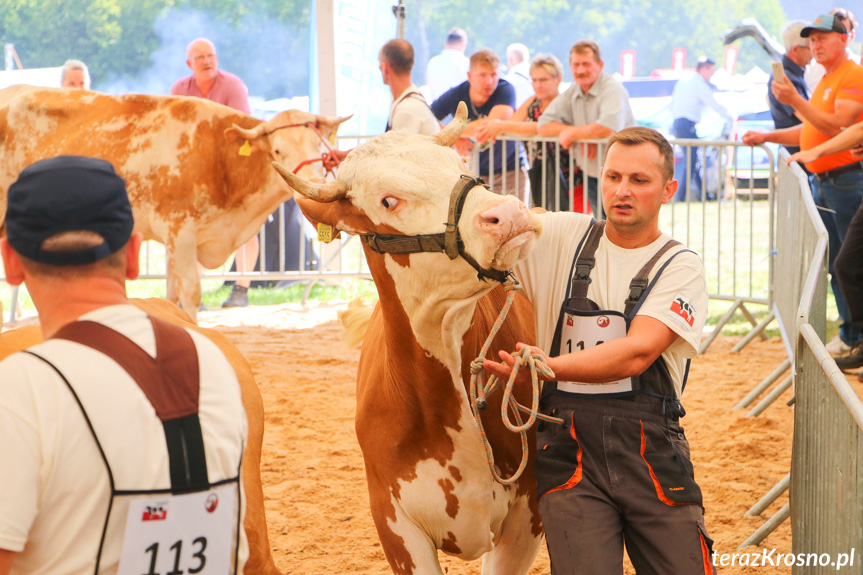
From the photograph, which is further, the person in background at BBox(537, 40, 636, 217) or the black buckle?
the person in background at BBox(537, 40, 636, 217)

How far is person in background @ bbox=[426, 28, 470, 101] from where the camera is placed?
14156 millimetres

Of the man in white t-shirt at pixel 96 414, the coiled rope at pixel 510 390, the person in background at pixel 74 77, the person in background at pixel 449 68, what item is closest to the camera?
Answer: the man in white t-shirt at pixel 96 414

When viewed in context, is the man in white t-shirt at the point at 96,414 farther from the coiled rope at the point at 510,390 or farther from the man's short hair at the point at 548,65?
the man's short hair at the point at 548,65

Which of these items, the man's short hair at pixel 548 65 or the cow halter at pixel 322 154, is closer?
the cow halter at pixel 322 154

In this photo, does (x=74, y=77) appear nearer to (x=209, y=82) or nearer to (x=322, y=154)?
(x=209, y=82)

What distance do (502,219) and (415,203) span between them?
1.20ft

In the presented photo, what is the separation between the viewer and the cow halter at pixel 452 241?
8.07 ft

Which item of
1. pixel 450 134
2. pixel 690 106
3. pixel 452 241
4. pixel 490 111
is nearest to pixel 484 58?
pixel 490 111

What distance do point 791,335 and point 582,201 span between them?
333 centimetres

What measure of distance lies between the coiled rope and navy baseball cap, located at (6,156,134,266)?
1.24m

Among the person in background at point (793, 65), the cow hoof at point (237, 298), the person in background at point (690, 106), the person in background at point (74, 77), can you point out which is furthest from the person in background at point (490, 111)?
the person in background at point (690, 106)

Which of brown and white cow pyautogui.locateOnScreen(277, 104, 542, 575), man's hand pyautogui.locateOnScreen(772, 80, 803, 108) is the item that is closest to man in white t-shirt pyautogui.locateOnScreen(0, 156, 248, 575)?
brown and white cow pyautogui.locateOnScreen(277, 104, 542, 575)

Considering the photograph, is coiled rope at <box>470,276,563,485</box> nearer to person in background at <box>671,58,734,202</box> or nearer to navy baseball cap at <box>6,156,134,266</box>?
navy baseball cap at <box>6,156,134,266</box>

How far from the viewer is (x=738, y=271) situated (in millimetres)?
10836
